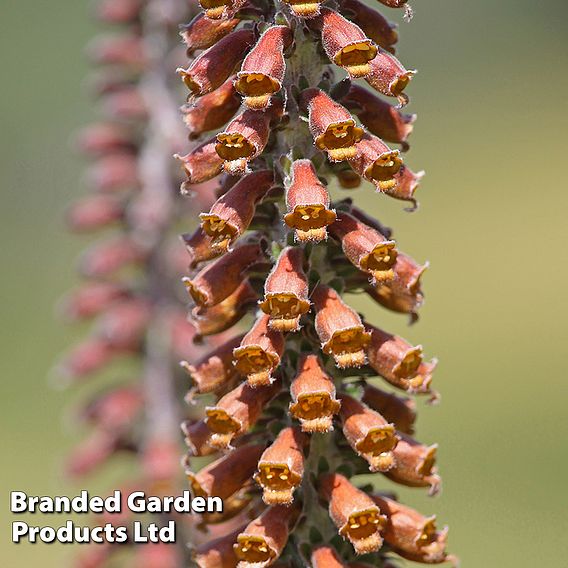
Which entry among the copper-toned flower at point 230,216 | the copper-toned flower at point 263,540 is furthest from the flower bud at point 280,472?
the copper-toned flower at point 230,216

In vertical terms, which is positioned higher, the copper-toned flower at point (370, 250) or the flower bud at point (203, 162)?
the flower bud at point (203, 162)

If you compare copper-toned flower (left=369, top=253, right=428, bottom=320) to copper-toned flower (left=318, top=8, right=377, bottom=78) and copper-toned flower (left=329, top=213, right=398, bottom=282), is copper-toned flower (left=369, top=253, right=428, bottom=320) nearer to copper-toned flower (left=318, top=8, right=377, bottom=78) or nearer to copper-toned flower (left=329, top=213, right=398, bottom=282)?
copper-toned flower (left=329, top=213, right=398, bottom=282)

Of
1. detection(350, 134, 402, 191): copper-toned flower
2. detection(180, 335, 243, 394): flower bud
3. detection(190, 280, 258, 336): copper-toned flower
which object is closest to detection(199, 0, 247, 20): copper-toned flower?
detection(350, 134, 402, 191): copper-toned flower

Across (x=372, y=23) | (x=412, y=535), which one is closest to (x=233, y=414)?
(x=412, y=535)

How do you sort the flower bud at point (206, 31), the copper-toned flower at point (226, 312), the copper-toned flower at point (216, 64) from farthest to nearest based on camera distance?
1. the copper-toned flower at point (226, 312)
2. the flower bud at point (206, 31)
3. the copper-toned flower at point (216, 64)

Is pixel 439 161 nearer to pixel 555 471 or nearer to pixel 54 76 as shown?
pixel 54 76

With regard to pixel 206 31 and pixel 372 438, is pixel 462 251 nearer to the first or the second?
pixel 206 31

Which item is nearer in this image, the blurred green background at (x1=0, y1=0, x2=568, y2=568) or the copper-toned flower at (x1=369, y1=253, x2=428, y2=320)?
the copper-toned flower at (x1=369, y1=253, x2=428, y2=320)

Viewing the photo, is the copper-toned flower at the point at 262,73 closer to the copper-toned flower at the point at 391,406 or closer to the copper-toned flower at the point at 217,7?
the copper-toned flower at the point at 217,7
